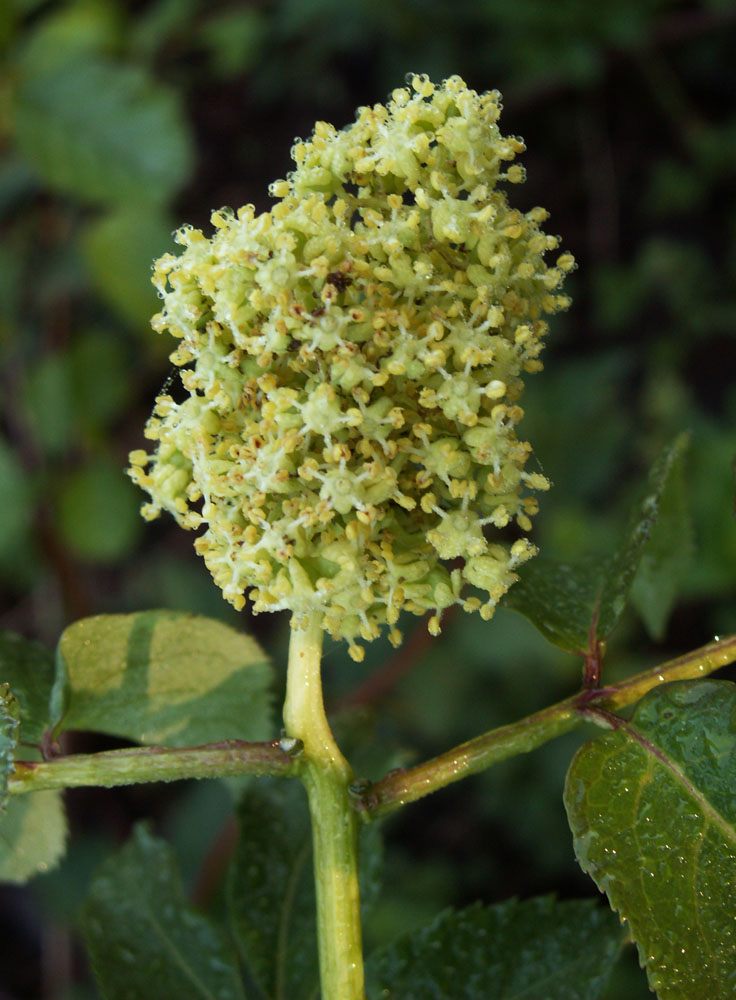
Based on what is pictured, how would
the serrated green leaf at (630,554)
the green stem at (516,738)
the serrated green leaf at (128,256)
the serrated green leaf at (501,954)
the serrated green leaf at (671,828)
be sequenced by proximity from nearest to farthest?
the serrated green leaf at (671,828) → the green stem at (516,738) → the serrated green leaf at (630,554) → the serrated green leaf at (501,954) → the serrated green leaf at (128,256)

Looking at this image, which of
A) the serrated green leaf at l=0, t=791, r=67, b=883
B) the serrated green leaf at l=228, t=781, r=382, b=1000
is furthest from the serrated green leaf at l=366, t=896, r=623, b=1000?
the serrated green leaf at l=0, t=791, r=67, b=883

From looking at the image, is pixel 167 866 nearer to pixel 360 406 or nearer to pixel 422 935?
pixel 422 935

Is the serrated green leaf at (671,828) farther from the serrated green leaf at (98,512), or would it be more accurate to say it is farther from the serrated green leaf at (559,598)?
the serrated green leaf at (98,512)

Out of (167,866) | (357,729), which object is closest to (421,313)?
(357,729)

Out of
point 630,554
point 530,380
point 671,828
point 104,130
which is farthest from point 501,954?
point 104,130

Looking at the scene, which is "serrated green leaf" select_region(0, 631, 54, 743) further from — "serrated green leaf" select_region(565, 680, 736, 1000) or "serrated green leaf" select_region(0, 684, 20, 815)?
"serrated green leaf" select_region(565, 680, 736, 1000)

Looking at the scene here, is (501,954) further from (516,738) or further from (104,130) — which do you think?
(104,130)

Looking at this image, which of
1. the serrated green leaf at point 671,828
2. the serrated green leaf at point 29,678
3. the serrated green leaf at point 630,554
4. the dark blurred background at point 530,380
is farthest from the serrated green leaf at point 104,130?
the serrated green leaf at point 671,828
